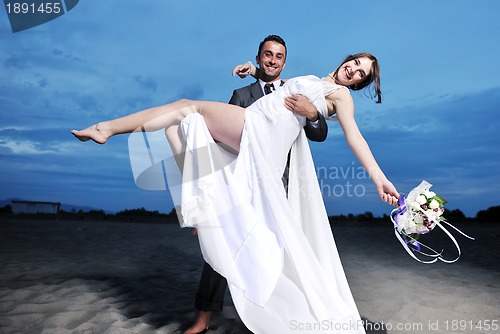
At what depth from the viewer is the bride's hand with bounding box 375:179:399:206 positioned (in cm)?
198

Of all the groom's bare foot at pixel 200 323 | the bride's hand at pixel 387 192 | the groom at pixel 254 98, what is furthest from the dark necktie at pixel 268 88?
the groom's bare foot at pixel 200 323

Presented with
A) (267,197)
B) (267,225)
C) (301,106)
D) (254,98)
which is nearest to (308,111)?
(301,106)

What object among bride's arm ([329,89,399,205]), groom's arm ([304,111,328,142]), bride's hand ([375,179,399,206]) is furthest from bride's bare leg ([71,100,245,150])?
bride's hand ([375,179,399,206])

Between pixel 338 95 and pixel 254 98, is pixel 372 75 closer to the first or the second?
pixel 338 95

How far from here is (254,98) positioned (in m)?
2.88

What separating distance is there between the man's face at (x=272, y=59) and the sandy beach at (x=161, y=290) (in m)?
1.72

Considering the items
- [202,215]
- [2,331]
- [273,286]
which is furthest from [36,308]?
[273,286]

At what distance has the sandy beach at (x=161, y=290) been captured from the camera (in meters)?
2.87

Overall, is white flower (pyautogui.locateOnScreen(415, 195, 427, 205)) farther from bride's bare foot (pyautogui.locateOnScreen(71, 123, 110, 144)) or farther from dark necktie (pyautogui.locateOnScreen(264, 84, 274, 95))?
bride's bare foot (pyautogui.locateOnScreen(71, 123, 110, 144))

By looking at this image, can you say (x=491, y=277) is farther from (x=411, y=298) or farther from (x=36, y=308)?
(x=36, y=308)

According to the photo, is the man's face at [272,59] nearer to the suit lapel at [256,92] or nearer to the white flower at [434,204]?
the suit lapel at [256,92]

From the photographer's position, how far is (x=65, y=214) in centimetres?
1409

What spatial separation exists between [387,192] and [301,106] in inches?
24.6

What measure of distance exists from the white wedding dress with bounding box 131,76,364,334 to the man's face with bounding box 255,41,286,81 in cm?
63
